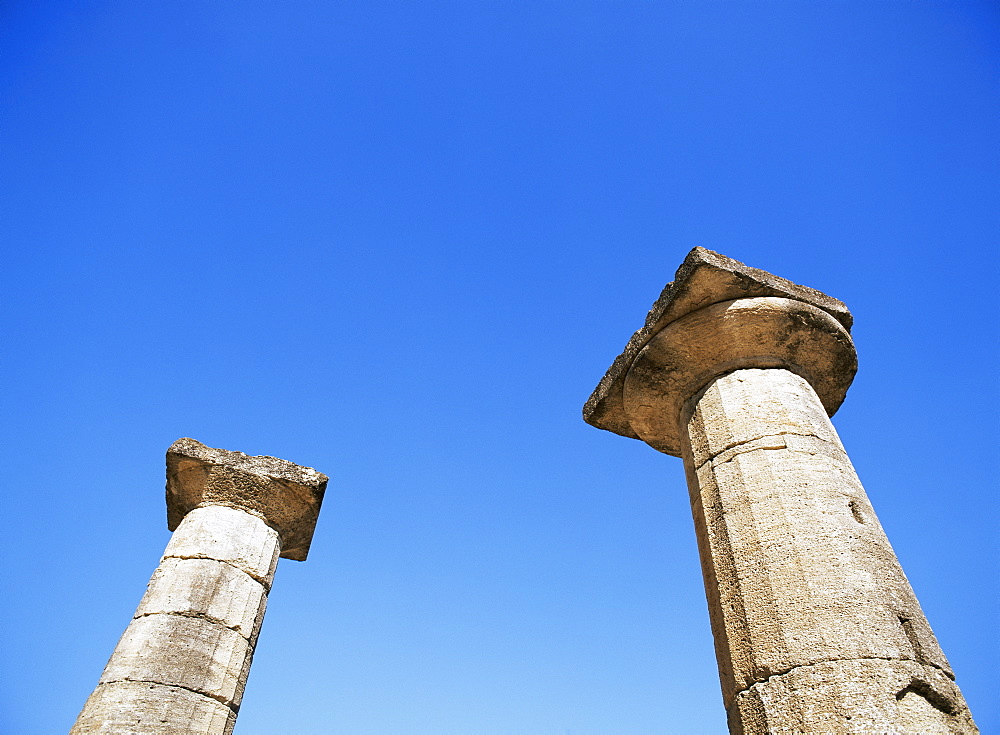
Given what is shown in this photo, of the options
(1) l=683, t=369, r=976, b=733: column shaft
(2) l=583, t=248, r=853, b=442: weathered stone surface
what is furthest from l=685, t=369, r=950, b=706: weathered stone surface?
(2) l=583, t=248, r=853, b=442: weathered stone surface

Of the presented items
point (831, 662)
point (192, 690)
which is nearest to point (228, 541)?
point (192, 690)

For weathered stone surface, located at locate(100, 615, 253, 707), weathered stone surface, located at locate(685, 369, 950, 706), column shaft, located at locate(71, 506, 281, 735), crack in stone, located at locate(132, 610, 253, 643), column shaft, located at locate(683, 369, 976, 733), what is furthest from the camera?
crack in stone, located at locate(132, 610, 253, 643)

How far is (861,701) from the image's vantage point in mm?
3238

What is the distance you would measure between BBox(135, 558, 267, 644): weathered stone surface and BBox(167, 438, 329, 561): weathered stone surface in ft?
2.36

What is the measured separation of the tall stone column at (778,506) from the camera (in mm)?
3387

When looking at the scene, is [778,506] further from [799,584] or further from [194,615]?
[194,615]

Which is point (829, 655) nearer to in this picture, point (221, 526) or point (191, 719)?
point (191, 719)

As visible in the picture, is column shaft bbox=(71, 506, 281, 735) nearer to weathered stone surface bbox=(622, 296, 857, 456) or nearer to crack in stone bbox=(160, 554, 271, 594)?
crack in stone bbox=(160, 554, 271, 594)

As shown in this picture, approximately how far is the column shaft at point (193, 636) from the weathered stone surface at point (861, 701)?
4.36 meters

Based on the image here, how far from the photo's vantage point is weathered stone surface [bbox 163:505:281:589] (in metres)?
6.22

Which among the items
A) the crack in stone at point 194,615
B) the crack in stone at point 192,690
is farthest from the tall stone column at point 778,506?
the crack in stone at point 192,690

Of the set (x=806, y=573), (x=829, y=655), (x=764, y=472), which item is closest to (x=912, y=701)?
(x=829, y=655)

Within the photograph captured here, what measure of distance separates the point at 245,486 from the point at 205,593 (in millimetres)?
1177

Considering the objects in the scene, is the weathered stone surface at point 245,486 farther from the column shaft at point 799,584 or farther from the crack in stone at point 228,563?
the column shaft at point 799,584
